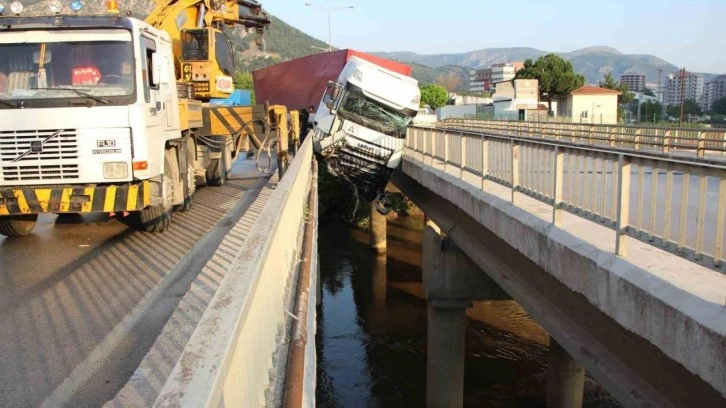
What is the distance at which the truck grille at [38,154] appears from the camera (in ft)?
25.0

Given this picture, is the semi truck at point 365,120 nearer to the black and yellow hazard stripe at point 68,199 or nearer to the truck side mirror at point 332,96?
the truck side mirror at point 332,96

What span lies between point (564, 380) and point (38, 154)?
1009cm

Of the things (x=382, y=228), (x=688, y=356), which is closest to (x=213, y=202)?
(x=688, y=356)

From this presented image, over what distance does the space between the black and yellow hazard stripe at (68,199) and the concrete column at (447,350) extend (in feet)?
21.9

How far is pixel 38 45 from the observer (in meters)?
8.01

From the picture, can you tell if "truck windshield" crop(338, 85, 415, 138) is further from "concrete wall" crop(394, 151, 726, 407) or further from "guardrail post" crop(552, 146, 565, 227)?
"guardrail post" crop(552, 146, 565, 227)

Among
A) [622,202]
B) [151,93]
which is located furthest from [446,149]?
[622,202]

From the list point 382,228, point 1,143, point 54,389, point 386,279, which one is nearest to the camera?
point 54,389

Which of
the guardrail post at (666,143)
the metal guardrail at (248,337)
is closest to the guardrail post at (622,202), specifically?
the metal guardrail at (248,337)

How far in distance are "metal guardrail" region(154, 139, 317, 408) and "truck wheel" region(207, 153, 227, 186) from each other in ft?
29.7

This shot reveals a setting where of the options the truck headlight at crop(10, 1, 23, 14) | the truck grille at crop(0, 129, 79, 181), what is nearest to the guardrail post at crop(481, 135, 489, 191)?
the truck grille at crop(0, 129, 79, 181)

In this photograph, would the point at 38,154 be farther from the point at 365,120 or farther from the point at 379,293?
the point at 379,293

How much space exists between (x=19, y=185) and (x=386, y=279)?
16.2 m

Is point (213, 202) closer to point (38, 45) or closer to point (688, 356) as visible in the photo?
point (38, 45)
